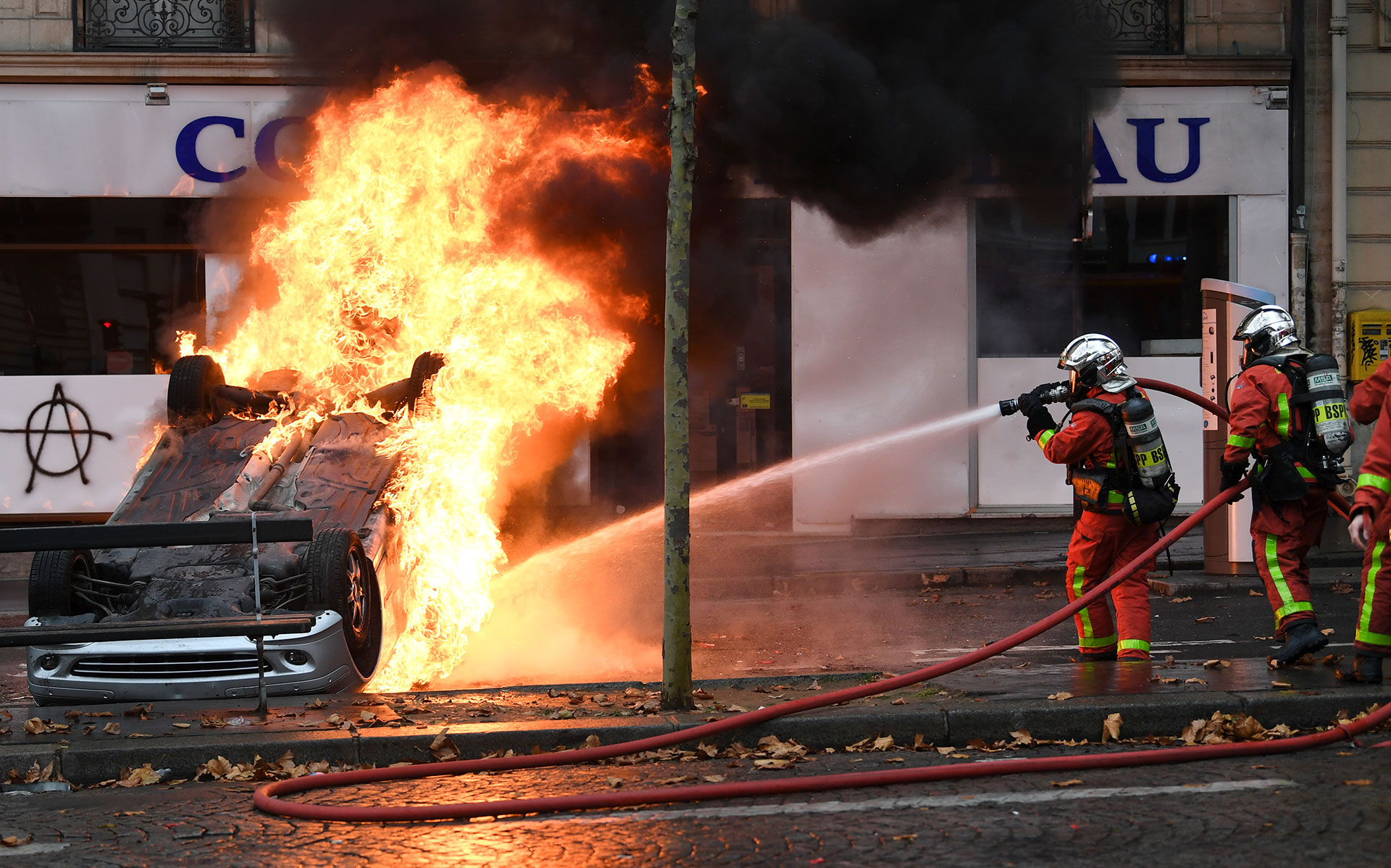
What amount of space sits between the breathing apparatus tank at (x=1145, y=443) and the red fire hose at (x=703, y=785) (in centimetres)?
153

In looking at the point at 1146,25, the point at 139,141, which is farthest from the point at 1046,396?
the point at 139,141

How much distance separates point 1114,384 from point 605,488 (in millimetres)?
7846

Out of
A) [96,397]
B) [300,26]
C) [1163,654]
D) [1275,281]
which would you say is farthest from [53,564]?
[1275,281]

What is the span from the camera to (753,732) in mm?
5102

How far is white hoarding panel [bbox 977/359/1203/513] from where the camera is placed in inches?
540

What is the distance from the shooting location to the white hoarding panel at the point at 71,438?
13.1 m

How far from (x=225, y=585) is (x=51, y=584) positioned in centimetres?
81

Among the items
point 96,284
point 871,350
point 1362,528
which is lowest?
point 1362,528

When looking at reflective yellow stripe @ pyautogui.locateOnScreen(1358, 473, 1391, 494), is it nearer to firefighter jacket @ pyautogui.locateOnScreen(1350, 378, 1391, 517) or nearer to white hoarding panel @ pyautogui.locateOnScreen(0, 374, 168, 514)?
firefighter jacket @ pyautogui.locateOnScreen(1350, 378, 1391, 517)

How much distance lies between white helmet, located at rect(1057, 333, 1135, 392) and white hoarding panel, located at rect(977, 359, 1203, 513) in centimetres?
714

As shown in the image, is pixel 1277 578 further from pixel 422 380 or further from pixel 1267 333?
pixel 422 380

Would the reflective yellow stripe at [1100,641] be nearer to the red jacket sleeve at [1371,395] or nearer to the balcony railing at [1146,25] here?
the red jacket sleeve at [1371,395]

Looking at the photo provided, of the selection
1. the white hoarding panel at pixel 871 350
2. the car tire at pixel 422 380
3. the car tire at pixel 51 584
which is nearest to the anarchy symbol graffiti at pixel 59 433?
the car tire at pixel 422 380

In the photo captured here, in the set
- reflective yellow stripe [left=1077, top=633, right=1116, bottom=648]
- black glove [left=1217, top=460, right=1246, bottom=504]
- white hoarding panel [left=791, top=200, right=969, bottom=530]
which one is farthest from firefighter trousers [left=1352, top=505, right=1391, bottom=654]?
white hoarding panel [left=791, top=200, right=969, bottom=530]
